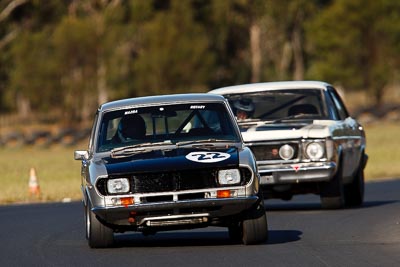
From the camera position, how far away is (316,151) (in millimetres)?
16547

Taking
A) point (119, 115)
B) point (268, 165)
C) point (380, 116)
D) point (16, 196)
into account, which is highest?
point (119, 115)

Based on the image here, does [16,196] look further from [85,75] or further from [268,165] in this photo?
[85,75]

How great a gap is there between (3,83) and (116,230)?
65735mm

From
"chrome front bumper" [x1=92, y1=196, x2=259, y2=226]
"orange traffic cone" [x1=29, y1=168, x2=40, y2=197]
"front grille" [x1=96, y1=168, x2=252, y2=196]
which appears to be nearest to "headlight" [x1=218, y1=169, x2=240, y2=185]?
"front grille" [x1=96, y1=168, x2=252, y2=196]

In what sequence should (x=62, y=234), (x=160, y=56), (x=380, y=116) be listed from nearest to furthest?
1. (x=62, y=234)
2. (x=380, y=116)
3. (x=160, y=56)

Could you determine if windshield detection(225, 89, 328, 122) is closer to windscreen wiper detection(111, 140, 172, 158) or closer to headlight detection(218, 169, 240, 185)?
windscreen wiper detection(111, 140, 172, 158)

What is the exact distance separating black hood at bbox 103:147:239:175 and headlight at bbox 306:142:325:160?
4745 millimetres

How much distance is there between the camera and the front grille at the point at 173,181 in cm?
1147

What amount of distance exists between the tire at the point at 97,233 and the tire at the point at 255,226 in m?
1.25

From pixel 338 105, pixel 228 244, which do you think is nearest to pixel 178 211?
pixel 228 244

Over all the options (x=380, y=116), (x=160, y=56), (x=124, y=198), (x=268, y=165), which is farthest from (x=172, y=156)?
(x=160, y=56)

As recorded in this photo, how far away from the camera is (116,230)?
1188 centimetres

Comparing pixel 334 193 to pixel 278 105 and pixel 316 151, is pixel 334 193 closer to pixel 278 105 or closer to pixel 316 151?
pixel 316 151

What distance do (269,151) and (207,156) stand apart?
5.02 m
